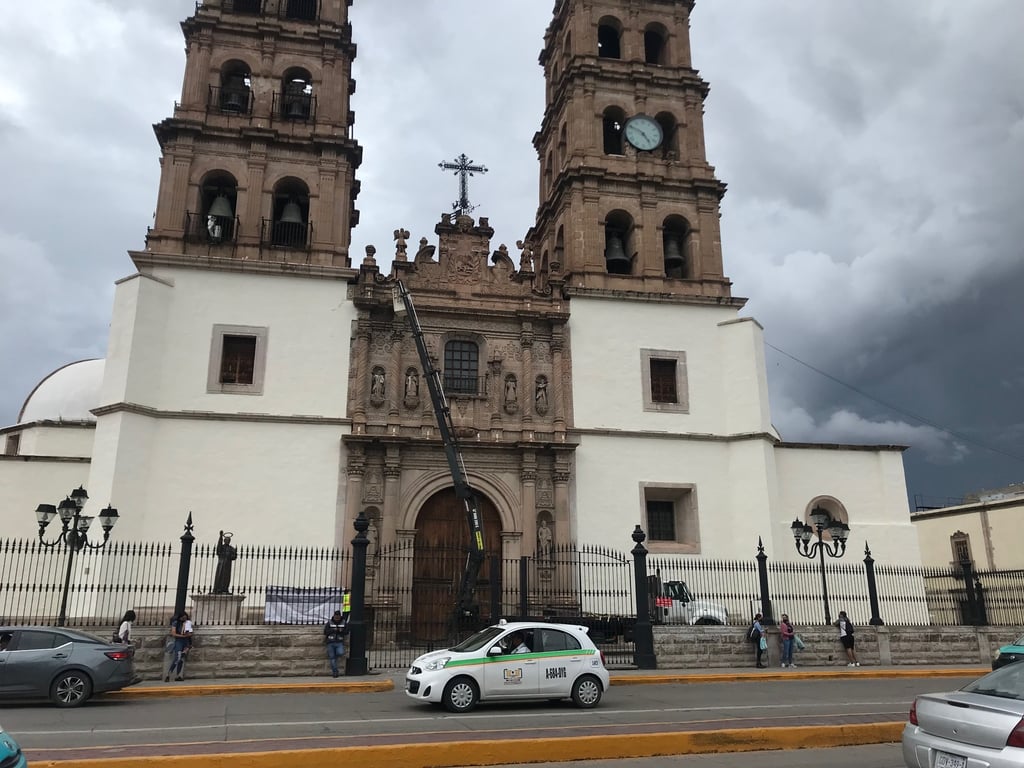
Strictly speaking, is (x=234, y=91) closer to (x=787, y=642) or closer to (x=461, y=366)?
(x=461, y=366)

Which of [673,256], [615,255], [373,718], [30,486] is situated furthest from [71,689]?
[673,256]

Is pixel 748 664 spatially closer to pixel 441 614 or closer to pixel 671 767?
pixel 441 614

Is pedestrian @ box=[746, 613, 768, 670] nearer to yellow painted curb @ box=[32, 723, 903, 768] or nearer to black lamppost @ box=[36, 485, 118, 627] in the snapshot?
yellow painted curb @ box=[32, 723, 903, 768]

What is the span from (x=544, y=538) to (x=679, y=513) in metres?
4.43

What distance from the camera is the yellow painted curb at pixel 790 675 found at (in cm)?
1580

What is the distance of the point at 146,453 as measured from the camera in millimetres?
22281

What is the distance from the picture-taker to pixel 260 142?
26.5m

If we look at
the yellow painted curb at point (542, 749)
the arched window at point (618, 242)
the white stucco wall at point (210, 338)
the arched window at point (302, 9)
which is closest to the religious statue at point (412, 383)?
the white stucco wall at point (210, 338)

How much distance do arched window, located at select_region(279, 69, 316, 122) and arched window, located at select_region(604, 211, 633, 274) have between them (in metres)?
10.5

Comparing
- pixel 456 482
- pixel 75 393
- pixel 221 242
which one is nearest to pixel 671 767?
pixel 456 482

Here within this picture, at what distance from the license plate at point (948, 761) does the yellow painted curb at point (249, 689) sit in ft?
33.7

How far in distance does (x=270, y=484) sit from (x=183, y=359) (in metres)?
4.40

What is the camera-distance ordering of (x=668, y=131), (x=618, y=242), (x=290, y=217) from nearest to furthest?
(x=290, y=217), (x=618, y=242), (x=668, y=131)

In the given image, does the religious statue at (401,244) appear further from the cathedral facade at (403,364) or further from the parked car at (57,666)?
the parked car at (57,666)
